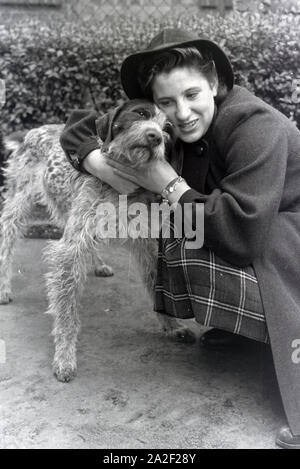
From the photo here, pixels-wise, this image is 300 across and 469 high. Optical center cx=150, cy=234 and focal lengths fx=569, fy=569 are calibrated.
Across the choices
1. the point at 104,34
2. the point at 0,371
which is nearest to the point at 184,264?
the point at 0,371

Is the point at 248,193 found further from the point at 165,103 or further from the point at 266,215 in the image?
the point at 165,103

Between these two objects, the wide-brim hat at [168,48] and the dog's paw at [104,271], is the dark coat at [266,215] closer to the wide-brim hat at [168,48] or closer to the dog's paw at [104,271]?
the wide-brim hat at [168,48]

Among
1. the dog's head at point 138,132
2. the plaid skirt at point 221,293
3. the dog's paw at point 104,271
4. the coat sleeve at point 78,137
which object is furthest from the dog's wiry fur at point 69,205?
the dog's paw at point 104,271

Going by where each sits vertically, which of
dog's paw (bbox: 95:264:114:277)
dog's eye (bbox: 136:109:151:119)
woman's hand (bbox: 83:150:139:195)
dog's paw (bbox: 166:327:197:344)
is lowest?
dog's paw (bbox: 95:264:114:277)

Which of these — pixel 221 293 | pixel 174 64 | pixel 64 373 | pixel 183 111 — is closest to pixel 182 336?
pixel 64 373

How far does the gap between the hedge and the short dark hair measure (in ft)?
7.95

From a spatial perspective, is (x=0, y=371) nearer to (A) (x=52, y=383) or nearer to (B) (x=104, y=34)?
(A) (x=52, y=383)

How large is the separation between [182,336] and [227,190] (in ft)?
3.94

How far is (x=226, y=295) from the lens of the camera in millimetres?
2500

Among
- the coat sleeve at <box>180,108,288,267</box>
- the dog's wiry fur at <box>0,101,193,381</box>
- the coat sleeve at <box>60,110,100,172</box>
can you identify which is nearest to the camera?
the coat sleeve at <box>180,108,288,267</box>

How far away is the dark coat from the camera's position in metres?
2.36

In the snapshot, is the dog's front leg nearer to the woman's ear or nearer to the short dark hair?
the short dark hair

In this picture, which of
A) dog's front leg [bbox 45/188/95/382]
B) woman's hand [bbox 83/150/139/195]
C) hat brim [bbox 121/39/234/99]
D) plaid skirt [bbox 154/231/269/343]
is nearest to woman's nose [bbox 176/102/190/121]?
hat brim [bbox 121/39/234/99]

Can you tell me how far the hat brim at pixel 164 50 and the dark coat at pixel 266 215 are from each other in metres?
0.22
